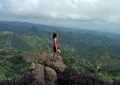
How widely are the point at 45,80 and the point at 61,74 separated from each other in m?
1.20

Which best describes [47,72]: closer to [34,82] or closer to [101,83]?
[34,82]

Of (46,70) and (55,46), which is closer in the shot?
(46,70)

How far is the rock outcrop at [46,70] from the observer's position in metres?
18.2

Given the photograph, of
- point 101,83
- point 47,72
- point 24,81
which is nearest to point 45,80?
point 47,72

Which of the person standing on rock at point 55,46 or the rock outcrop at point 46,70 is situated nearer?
the rock outcrop at point 46,70

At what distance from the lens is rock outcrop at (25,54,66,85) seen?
18.2 metres

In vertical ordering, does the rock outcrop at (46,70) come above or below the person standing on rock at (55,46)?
below

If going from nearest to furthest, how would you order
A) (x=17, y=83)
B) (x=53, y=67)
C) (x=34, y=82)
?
1. (x=17, y=83)
2. (x=34, y=82)
3. (x=53, y=67)

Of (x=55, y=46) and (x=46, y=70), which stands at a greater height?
(x=55, y=46)

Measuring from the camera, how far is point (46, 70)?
18.8 metres

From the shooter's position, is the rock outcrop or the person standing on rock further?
the person standing on rock

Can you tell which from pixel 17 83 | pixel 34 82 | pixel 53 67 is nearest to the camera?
pixel 17 83

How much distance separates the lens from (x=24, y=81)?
16.8 meters

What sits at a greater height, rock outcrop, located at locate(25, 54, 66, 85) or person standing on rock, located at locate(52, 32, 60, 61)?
person standing on rock, located at locate(52, 32, 60, 61)
